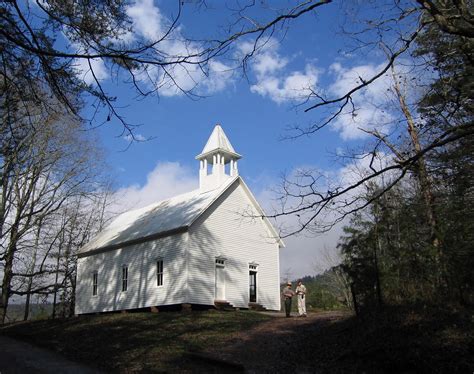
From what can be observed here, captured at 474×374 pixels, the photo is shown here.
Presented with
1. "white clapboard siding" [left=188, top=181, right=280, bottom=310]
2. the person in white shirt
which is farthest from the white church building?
the person in white shirt

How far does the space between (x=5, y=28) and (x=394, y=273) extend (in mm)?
10394

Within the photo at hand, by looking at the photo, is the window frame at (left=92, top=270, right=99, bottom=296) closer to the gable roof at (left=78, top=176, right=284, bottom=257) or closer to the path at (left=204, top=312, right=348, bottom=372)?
the gable roof at (left=78, top=176, right=284, bottom=257)

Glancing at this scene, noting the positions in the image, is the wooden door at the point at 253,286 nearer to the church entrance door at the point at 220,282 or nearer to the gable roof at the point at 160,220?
the church entrance door at the point at 220,282

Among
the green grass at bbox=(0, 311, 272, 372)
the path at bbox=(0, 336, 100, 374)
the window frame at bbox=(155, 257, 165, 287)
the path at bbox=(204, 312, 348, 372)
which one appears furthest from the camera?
the window frame at bbox=(155, 257, 165, 287)

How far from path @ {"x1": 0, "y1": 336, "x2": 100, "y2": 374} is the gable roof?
382 inches

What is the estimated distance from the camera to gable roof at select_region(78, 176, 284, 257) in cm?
2564

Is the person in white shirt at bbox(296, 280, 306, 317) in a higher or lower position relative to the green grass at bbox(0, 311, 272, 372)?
higher

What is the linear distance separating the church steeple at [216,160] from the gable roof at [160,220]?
0.97 meters

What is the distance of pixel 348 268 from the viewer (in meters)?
13.3

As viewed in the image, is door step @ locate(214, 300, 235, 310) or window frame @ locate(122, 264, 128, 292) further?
window frame @ locate(122, 264, 128, 292)

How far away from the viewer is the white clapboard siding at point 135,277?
966 inches

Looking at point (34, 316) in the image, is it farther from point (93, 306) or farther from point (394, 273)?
point (394, 273)

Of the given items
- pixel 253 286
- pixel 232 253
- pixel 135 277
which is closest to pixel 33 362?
pixel 135 277

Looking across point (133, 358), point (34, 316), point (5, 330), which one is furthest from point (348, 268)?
point (34, 316)
